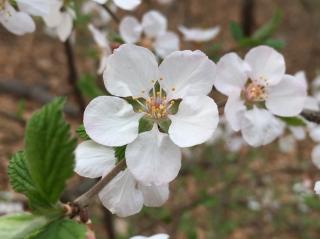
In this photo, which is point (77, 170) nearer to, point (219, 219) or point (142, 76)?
point (142, 76)

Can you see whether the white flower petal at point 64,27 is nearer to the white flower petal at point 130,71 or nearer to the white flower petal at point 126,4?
the white flower petal at point 126,4

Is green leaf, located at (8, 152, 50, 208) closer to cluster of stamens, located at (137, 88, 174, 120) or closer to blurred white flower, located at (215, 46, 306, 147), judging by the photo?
cluster of stamens, located at (137, 88, 174, 120)

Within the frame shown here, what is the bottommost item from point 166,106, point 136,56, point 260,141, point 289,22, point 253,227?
point 253,227

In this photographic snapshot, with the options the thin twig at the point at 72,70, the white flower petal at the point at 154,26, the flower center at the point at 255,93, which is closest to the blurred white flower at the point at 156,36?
the white flower petal at the point at 154,26

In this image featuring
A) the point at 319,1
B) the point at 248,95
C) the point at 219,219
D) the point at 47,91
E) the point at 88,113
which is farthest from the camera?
the point at 319,1

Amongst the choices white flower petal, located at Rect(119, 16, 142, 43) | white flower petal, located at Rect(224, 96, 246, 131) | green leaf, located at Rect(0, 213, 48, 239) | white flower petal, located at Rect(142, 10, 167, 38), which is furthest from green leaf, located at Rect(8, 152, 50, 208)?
white flower petal, located at Rect(142, 10, 167, 38)

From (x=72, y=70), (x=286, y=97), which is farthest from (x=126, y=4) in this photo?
(x=72, y=70)

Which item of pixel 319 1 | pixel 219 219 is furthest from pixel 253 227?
pixel 319 1

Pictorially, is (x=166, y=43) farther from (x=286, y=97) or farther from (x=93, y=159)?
(x=93, y=159)
